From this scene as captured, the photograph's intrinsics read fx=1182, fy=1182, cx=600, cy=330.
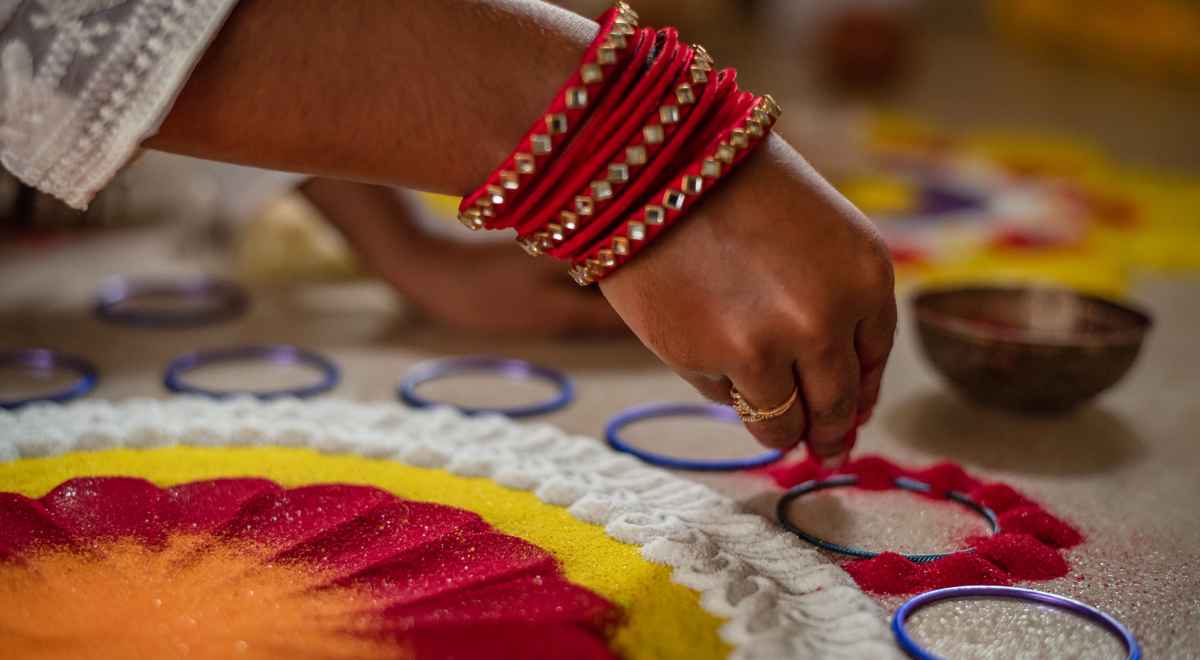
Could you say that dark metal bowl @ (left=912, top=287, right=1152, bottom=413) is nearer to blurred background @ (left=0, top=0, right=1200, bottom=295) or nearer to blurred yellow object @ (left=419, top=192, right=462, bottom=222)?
blurred background @ (left=0, top=0, right=1200, bottom=295)

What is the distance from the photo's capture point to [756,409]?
0.80 meters

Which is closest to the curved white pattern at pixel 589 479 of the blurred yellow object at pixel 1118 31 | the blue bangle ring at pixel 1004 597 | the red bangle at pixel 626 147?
the blue bangle ring at pixel 1004 597

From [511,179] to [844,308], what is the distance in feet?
0.74

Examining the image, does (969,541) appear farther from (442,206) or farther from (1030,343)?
(442,206)

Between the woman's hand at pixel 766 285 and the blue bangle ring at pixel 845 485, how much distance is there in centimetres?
13

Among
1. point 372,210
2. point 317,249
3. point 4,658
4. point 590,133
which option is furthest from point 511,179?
point 317,249

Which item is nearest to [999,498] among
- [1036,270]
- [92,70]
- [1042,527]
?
[1042,527]

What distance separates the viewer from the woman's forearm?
71 cm

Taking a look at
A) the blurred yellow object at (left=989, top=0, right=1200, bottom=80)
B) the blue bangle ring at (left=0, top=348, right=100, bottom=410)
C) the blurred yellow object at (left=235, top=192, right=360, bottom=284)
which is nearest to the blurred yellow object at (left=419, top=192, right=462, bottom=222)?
the blurred yellow object at (left=235, top=192, right=360, bottom=284)

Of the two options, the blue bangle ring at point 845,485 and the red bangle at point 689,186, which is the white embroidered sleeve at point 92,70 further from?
the blue bangle ring at point 845,485

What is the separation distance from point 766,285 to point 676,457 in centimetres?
34

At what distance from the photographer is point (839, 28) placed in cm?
383

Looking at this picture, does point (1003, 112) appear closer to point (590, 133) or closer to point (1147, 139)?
point (1147, 139)

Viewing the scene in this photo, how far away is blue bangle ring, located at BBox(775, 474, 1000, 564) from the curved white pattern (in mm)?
20
